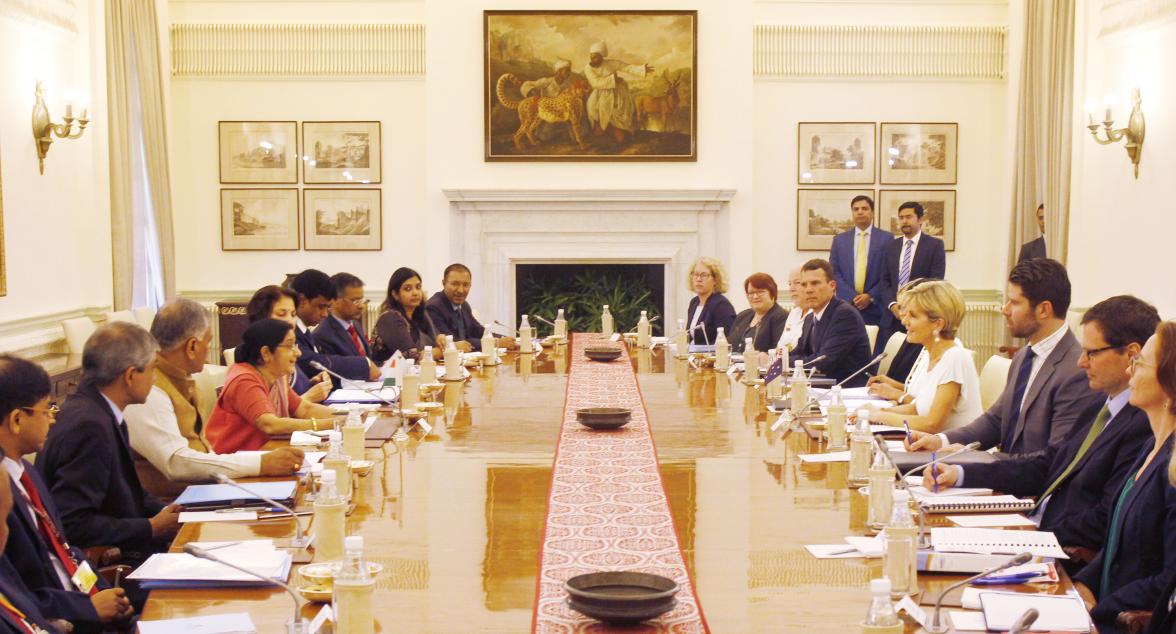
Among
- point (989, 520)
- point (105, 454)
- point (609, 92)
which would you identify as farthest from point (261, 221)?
point (989, 520)

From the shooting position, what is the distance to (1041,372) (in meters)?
4.22

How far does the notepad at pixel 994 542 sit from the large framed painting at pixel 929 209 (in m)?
8.20

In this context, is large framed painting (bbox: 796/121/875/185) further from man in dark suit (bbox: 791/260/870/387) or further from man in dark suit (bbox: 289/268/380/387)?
man in dark suit (bbox: 289/268/380/387)

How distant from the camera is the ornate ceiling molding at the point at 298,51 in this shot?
1104 centimetres

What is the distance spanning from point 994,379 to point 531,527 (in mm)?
3218

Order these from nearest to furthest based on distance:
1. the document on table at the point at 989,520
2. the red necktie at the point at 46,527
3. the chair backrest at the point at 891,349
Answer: the red necktie at the point at 46,527 < the document on table at the point at 989,520 < the chair backrest at the point at 891,349

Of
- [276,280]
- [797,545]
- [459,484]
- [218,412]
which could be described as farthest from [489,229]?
[797,545]

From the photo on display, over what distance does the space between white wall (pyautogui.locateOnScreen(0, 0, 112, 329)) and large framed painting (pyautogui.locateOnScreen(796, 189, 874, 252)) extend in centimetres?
560

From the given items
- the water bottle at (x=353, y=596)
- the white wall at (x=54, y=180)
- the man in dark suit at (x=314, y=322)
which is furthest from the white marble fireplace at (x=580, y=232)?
the water bottle at (x=353, y=596)

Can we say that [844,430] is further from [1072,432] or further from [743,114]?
[743,114]

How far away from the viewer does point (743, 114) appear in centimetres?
1077

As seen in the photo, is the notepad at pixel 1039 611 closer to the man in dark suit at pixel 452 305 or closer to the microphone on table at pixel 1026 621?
the microphone on table at pixel 1026 621

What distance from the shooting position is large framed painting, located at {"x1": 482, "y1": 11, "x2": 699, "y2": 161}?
1073 centimetres

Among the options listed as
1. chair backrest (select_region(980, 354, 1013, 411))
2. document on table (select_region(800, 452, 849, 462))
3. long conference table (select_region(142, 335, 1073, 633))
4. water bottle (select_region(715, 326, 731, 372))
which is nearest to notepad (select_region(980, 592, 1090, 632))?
long conference table (select_region(142, 335, 1073, 633))
